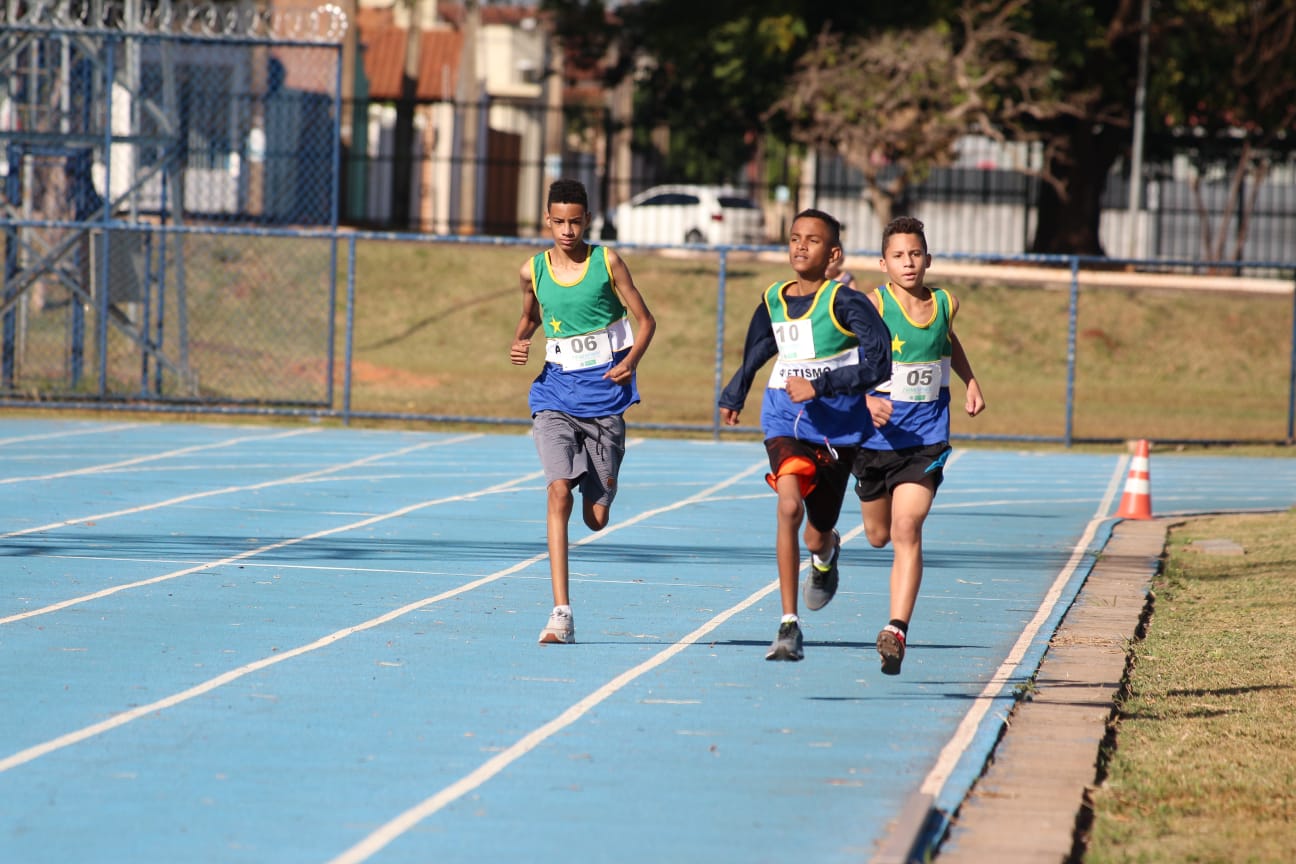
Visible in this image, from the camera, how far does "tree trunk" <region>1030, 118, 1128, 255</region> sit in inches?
1457

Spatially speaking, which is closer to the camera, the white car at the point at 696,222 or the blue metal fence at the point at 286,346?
the blue metal fence at the point at 286,346

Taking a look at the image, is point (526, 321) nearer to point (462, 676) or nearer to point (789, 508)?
point (789, 508)

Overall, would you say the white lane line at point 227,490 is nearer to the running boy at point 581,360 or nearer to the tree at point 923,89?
the running boy at point 581,360

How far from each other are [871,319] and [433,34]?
51.3 metres

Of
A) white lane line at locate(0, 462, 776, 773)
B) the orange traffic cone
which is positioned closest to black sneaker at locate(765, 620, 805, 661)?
white lane line at locate(0, 462, 776, 773)

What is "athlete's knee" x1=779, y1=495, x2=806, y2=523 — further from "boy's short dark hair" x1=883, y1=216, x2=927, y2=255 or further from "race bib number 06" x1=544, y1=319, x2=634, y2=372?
"race bib number 06" x1=544, y1=319, x2=634, y2=372

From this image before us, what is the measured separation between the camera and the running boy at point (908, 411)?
303 inches

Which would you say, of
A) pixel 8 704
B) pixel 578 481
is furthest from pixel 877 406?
pixel 8 704

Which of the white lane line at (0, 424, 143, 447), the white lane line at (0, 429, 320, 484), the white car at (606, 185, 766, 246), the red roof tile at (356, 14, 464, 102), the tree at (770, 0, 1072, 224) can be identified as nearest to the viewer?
the white lane line at (0, 429, 320, 484)

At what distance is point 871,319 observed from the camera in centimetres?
773

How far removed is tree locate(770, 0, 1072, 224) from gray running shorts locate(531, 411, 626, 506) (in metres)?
25.3

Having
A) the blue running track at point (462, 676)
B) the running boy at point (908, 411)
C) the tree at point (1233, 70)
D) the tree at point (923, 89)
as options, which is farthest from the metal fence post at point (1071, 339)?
the tree at point (1233, 70)

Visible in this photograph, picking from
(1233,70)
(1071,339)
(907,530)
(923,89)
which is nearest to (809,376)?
(907,530)

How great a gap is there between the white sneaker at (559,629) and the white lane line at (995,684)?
1.84 metres
